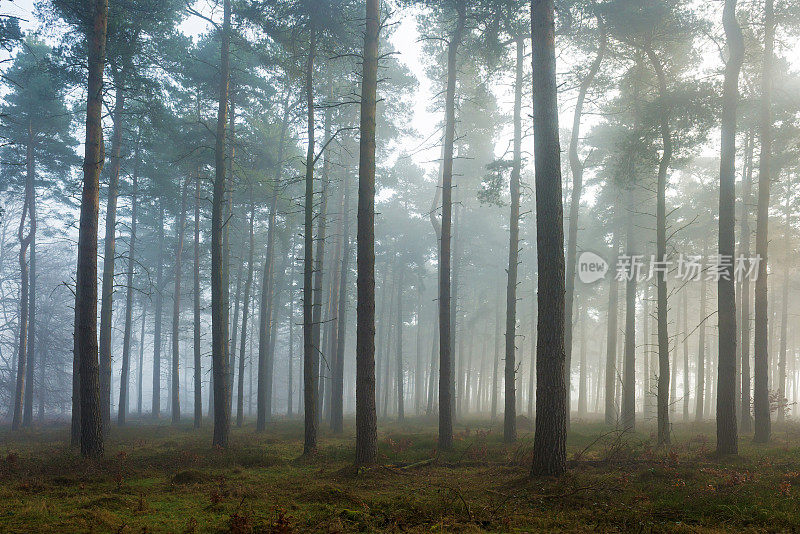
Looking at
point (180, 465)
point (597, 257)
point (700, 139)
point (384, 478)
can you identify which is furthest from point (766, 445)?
point (180, 465)

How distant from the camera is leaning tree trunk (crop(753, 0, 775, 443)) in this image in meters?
14.5

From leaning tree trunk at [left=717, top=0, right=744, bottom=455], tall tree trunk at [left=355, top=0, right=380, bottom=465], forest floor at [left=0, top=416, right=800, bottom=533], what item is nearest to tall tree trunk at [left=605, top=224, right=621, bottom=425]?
forest floor at [left=0, top=416, right=800, bottom=533]

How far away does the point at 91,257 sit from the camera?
36.9ft

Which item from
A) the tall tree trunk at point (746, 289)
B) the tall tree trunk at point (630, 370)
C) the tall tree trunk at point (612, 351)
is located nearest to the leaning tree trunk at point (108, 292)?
the tall tree trunk at point (630, 370)

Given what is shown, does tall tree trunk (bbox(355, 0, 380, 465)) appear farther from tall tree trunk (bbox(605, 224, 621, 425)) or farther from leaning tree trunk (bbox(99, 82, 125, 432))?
tall tree trunk (bbox(605, 224, 621, 425))

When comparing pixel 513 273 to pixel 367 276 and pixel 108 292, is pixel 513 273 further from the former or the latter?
pixel 108 292

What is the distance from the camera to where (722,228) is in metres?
11.5

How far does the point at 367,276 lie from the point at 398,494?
4.48 meters

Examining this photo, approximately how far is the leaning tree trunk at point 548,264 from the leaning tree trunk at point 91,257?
9.56 m

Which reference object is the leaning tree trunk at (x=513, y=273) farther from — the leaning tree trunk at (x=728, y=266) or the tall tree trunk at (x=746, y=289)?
the tall tree trunk at (x=746, y=289)

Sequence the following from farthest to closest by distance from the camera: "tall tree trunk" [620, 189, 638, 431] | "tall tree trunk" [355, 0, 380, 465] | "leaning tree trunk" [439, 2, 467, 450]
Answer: "tall tree trunk" [620, 189, 638, 431] → "leaning tree trunk" [439, 2, 467, 450] → "tall tree trunk" [355, 0, 380, 465]

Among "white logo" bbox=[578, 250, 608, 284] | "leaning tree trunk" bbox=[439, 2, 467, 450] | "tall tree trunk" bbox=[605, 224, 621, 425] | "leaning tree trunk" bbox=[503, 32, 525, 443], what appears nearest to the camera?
"leaning tree trunk" bbox=[439, 2, 467, 450]

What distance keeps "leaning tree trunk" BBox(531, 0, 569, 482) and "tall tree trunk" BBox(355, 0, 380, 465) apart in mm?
3532

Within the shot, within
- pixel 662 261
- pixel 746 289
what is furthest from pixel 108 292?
pixel 746 289
